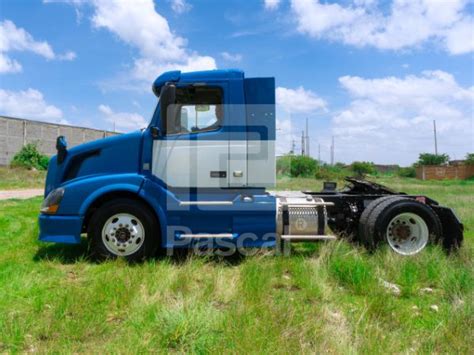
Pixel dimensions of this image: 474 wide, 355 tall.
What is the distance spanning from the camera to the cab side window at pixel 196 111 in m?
5.59

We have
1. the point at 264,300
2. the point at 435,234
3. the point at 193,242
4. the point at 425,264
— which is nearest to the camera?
the point at 264,300

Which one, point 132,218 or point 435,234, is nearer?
point 132,218

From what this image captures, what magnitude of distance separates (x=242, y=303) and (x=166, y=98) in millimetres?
2854

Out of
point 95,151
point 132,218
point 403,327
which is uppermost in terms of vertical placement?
point 95,151

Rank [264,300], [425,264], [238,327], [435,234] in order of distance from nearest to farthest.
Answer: [238,327] → [264,300] → [425,264] → [435,234]

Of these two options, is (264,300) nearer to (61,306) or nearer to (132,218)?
(61,306)

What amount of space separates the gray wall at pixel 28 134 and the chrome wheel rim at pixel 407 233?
1481 inches

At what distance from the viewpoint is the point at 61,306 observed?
369 cm

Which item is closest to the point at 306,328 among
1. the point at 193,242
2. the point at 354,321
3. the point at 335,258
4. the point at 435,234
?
the point at 354,321

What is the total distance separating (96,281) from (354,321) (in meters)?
2.80

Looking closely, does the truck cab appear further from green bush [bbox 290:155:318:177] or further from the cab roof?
green bush [bbox 290:155:318:177]

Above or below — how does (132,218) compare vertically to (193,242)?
above

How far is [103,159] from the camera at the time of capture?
18.9ft

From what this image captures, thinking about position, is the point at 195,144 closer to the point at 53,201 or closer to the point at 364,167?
the point at 53,201
